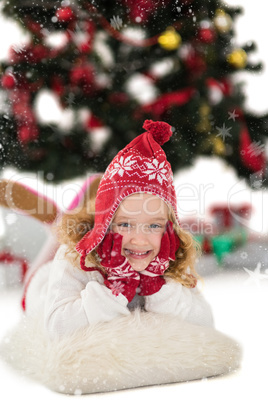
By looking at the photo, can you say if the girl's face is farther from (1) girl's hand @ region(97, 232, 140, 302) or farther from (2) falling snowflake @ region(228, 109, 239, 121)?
(2) falling snowflake @ region(228, 109, 239, 121)

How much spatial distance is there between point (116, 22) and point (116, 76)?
156mm

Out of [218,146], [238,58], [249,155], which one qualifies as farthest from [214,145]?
[238,58]

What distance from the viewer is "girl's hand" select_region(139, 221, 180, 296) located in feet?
2.59

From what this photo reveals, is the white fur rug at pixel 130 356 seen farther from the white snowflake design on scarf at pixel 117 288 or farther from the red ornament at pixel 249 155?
the red ornament at pixel 249 155

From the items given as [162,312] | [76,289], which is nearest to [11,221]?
[76,289]

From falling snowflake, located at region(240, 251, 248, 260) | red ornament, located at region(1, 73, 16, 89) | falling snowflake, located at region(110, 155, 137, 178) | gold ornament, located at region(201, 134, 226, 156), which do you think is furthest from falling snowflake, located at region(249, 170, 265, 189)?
red ornament, located at region(1, 73, 16, 89)

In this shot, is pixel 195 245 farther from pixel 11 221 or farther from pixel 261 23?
Answer: pixel 261 23

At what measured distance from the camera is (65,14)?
47.8 inches

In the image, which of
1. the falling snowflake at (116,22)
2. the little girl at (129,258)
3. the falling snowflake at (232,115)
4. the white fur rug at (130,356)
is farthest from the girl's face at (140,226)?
→ the falling snowflake at (116,22)

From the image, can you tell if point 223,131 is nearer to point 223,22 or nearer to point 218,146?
point 218,146

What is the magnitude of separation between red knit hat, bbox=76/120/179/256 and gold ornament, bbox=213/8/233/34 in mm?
620

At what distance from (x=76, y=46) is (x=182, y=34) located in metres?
0.31

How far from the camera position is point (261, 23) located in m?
1.28

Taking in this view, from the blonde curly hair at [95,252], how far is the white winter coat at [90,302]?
0.02 metres
